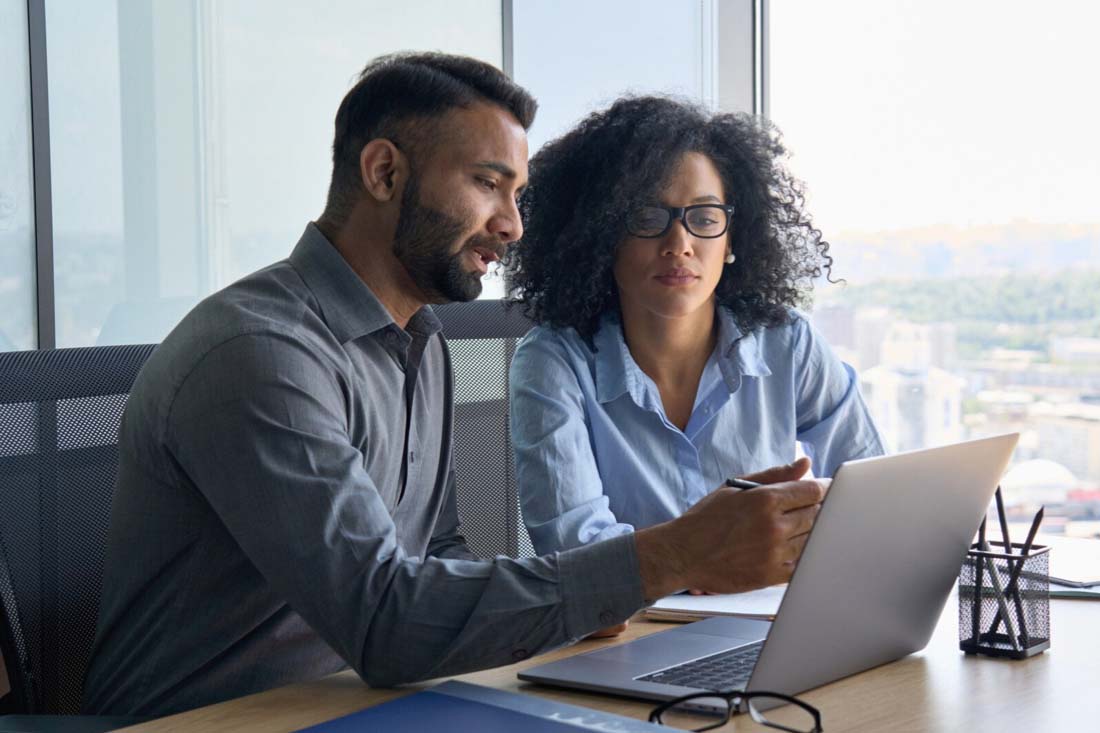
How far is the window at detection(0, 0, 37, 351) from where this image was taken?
90.6 inches

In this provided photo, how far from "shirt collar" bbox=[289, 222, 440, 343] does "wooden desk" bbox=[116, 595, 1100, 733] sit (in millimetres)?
406

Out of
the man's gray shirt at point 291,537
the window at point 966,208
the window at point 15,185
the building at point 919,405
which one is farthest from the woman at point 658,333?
the building at point 919,405

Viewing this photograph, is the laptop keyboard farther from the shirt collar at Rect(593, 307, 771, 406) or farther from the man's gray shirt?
the shirt collar at Rect(593, 307, 771, 406)

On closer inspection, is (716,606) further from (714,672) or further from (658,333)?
(658,333)

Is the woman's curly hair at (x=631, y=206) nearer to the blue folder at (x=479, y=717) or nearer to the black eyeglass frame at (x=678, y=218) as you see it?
the black eyeglass frame at (x=678, y=218)

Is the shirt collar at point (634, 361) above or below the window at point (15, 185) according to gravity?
below

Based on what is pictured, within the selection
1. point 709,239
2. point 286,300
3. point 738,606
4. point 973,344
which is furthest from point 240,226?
point 973,344

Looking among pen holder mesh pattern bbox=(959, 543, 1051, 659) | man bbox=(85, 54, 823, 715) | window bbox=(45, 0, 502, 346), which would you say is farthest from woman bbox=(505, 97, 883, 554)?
window bbox=(45, 0, 502, 346)

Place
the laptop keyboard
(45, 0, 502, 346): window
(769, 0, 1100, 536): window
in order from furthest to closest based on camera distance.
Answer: (769, 0, 1100, 536): window
(45, 0, 502, 346): window
the laptop keyboard

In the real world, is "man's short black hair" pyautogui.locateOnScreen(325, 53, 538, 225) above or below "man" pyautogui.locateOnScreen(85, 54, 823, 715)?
above

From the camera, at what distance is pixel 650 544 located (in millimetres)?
1184

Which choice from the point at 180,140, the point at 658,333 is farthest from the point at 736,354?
the point at 180,140

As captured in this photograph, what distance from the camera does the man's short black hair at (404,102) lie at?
5.05ft

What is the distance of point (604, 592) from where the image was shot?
1.18 m
